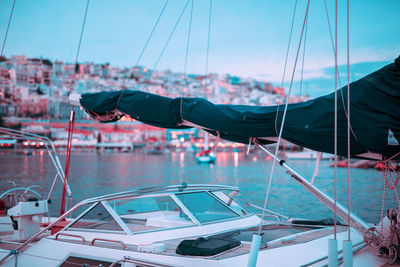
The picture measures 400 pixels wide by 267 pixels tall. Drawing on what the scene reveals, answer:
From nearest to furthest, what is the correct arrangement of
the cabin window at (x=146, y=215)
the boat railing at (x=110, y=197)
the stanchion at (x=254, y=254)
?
the stanchion at (x=254, y=254) → the boat railing at (x=110, y=197) → the cabin window at (x=146, y=215)

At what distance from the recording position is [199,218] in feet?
17.4

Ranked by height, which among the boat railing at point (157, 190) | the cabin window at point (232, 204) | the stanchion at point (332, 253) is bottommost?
the cabin window at point (232, 204)

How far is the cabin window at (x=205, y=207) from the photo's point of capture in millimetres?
5395

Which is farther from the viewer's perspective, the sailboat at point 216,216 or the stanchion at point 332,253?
the sailboat at point 216,216

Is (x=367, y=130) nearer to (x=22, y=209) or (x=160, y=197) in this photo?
(x=160, y=197)

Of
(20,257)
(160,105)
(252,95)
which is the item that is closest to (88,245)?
(20,257)

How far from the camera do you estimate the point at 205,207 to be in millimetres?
5566

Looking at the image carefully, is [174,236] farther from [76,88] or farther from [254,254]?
[76,88]

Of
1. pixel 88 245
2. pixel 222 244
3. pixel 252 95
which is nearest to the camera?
pixel 222 244

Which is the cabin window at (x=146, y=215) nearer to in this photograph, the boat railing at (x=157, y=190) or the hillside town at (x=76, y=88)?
the boat railing at (x=157, y=190)

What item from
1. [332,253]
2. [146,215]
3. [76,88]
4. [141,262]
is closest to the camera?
[332,253]

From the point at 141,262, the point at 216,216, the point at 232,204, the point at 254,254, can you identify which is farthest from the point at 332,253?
the point at 232,204

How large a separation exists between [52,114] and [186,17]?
13787cm

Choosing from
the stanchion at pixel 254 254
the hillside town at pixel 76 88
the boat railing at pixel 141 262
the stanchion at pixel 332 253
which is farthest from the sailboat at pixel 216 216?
the hillside town at pixel 76 88
